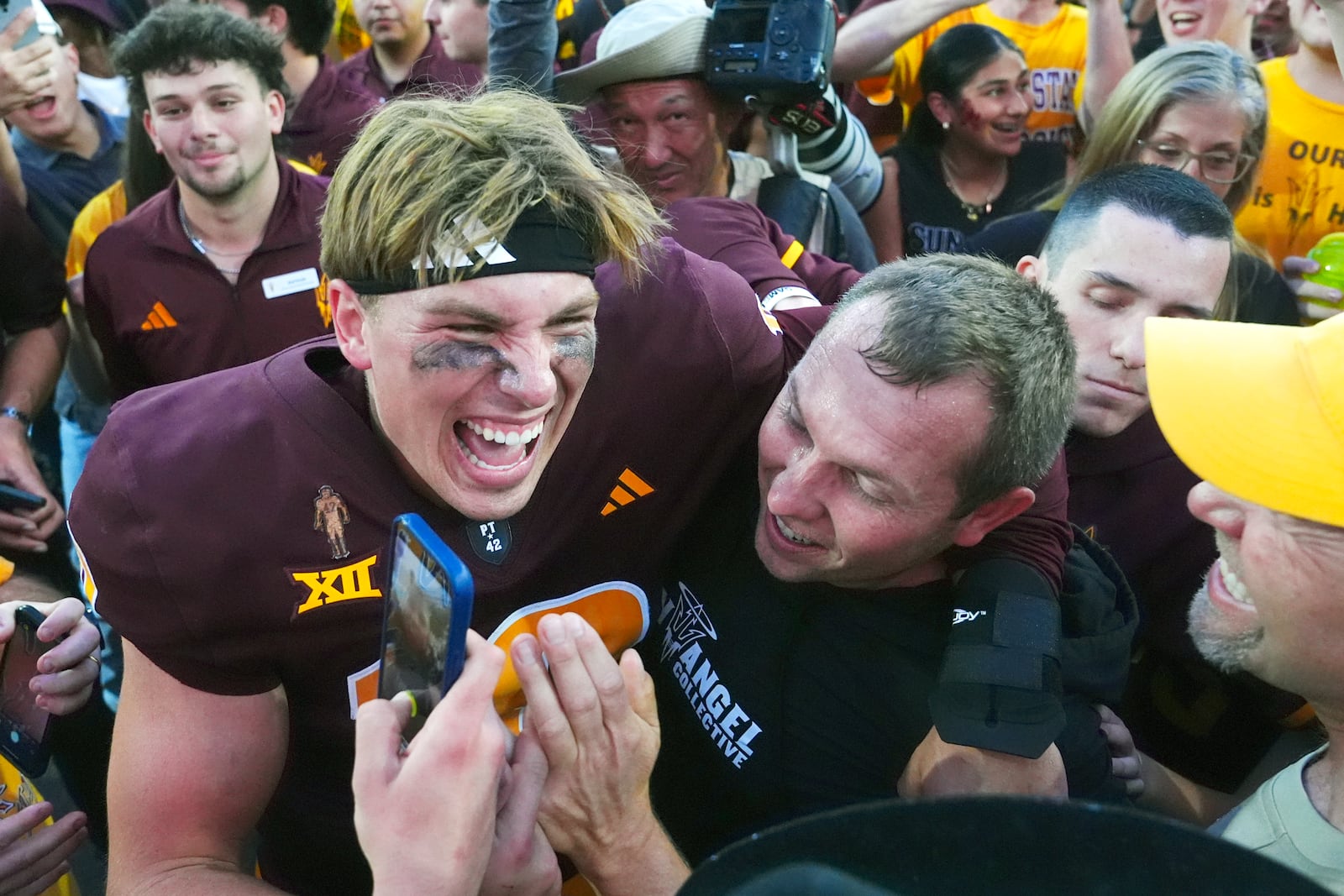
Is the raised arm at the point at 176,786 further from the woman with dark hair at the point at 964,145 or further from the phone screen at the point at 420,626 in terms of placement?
the woman with dark hair at the point at 964,145

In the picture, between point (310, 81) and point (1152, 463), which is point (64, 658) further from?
point (310, 81)

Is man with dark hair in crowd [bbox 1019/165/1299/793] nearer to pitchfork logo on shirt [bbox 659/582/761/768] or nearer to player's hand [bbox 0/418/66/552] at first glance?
pitchfork logo on shirt [bbox 659/582/761/768]

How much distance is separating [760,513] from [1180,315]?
1.11 m

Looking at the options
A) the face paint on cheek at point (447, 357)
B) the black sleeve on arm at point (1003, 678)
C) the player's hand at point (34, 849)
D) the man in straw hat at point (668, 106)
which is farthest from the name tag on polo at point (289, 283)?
the black sleeve on arm at point (1003, 678)

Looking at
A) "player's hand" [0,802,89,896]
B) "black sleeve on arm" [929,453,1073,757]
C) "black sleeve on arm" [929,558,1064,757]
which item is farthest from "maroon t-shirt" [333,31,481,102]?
"black sleeve on arm" [929,558,1064,757]

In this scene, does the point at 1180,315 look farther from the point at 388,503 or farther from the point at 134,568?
the point at 134,568

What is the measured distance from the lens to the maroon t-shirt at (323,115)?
4773 mm

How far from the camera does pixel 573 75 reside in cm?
335

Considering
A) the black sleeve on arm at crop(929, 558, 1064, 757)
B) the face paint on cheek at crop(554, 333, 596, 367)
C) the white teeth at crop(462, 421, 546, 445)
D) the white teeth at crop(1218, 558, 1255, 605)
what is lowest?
the black sleeve on arm at crop(929, 558, 1064, 757)

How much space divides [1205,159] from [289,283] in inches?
Answer: 104

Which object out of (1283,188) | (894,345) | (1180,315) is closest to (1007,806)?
(894,345)

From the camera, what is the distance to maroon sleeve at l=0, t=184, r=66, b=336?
345 cm

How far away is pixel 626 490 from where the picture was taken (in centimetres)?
207

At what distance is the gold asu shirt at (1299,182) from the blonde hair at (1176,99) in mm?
439
